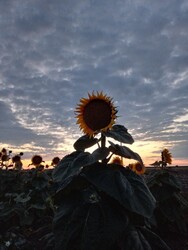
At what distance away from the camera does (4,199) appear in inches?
352

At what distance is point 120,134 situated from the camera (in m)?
3.35

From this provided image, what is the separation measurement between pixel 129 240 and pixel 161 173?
10.5 ft

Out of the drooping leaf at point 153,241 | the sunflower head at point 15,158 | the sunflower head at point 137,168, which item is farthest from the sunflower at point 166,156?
the sunflower head at point 15,158

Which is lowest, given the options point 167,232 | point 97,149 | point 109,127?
point 167,232

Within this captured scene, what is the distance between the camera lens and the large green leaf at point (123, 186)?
289 cm

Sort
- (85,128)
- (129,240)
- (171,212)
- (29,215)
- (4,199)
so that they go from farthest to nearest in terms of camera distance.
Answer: (4,199) → (29,215) → (171,212) → (85,128) → (129,240)

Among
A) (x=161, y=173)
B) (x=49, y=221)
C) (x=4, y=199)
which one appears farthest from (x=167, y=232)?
(x=4, y=199)

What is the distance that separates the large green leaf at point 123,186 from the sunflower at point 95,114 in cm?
38

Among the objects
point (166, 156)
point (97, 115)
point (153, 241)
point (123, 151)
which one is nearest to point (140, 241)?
point (153, 241)

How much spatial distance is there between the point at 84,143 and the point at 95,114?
324 millimetres

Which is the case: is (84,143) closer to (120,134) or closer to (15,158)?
(120,134)

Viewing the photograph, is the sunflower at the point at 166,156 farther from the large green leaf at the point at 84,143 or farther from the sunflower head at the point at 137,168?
the large green leaf at the point at 84,143

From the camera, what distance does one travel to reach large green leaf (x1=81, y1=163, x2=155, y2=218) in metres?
2.89

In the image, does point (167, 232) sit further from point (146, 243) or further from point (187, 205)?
point (146, 243)
